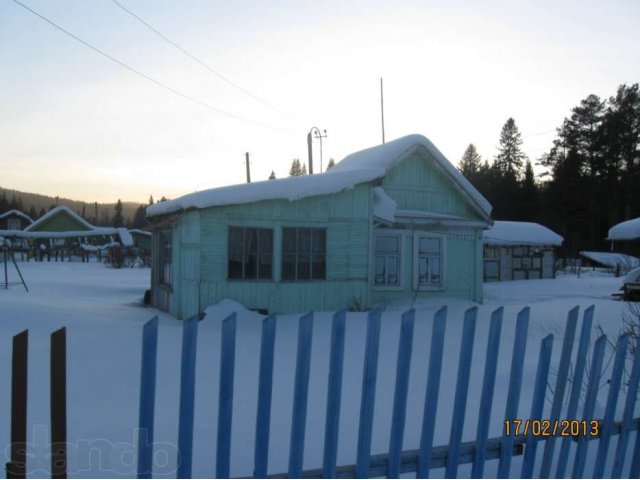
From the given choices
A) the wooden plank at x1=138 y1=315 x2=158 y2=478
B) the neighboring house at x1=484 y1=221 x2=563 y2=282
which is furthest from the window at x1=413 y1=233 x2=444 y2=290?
the wooden plank at x1=138 y1=315 x2=158 y2=478

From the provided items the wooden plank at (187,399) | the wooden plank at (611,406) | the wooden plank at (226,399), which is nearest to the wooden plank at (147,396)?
the wooden plank at (187,399)

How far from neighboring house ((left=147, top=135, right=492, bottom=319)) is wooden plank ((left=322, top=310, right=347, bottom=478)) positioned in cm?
941

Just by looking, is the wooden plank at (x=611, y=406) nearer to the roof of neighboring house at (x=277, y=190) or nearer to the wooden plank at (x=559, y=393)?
the wooden plank at (x=559, y=393)

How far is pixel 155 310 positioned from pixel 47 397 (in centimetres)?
945

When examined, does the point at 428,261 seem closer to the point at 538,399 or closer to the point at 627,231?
the point at 627,231

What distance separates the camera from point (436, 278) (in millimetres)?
16688

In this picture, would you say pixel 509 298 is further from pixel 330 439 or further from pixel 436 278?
pixel 330 439

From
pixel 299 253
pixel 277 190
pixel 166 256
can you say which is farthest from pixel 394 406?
pixel 166 256

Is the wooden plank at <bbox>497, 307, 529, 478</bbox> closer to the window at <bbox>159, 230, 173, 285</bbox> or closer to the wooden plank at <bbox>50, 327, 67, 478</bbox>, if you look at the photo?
the wooden plank at <bbox>50, 327, 67, 478</bbox>

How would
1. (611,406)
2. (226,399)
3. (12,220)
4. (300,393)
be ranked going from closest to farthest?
(226,399) < (300,393) < (611,406) < (12,220)

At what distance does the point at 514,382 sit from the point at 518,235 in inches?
1055

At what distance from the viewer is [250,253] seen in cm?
1287

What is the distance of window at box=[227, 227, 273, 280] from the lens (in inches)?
499

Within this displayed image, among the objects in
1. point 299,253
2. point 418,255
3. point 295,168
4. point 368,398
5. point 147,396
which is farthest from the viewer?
point 295,168
